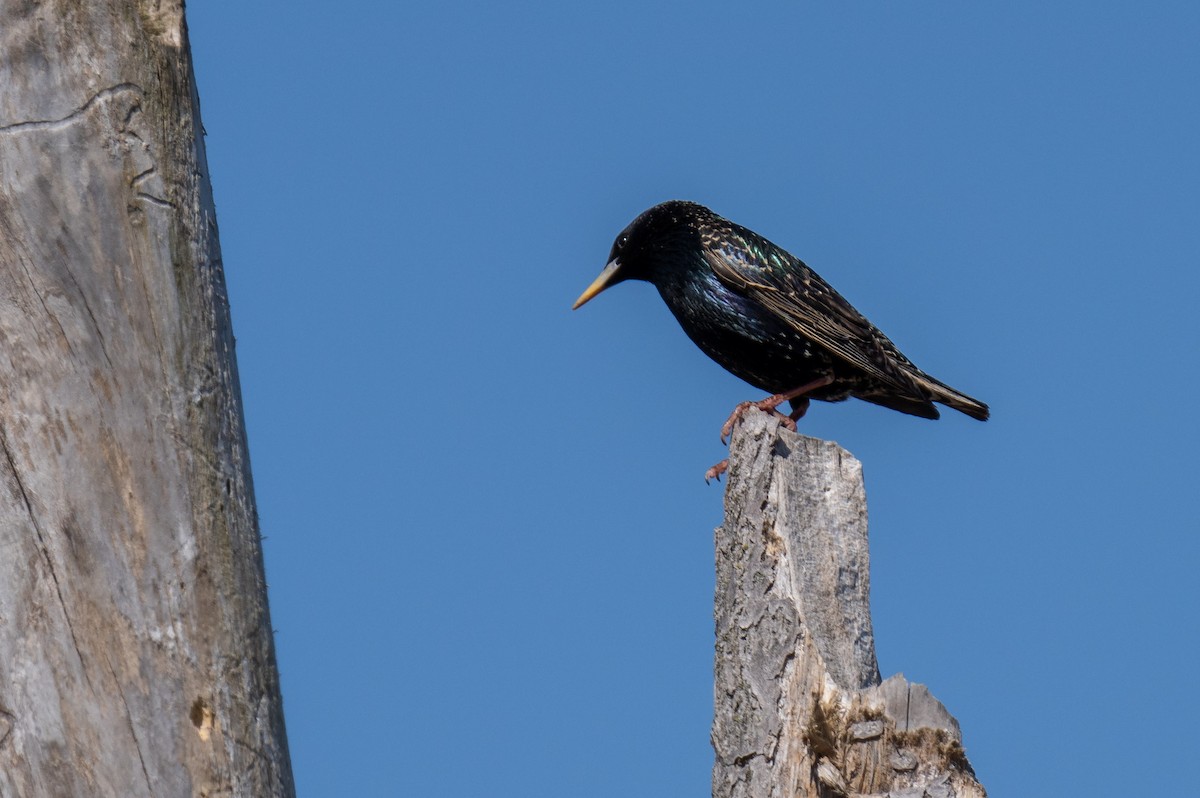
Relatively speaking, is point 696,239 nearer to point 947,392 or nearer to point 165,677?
point 947,392

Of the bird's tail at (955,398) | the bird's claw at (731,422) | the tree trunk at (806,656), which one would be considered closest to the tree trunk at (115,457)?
the tree trunk at (806,656)

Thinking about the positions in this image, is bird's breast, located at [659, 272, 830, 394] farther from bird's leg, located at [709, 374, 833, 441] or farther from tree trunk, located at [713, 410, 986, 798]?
tree trunk, located at [713, 410, 986, 798]

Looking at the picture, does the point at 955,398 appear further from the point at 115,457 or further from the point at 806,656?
the point at 115,457

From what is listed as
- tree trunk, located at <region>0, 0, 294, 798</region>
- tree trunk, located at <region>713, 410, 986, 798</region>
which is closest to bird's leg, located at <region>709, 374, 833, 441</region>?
tree trunk, located at <region>713, 410, 986, 798</region>

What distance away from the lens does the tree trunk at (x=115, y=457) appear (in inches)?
85.4

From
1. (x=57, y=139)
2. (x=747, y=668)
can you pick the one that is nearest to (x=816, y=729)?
(x=747, y=668)

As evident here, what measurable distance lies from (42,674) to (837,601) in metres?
1.92

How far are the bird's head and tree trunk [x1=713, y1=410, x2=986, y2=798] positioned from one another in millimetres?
3042

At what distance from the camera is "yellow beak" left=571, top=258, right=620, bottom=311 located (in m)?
7.18

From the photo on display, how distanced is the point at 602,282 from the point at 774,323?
1098 mm

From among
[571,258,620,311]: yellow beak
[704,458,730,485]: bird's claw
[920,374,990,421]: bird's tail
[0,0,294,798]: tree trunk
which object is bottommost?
[0,0,294,798]: tree trunk

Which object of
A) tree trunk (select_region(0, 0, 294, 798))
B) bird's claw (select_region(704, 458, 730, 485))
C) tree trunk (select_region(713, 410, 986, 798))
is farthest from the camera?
bird's claw (select_region(704, 458, 730, 485))

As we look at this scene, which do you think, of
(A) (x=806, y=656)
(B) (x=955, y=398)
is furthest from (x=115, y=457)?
(B) (x=955, y=398)

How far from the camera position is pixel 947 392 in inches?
266
